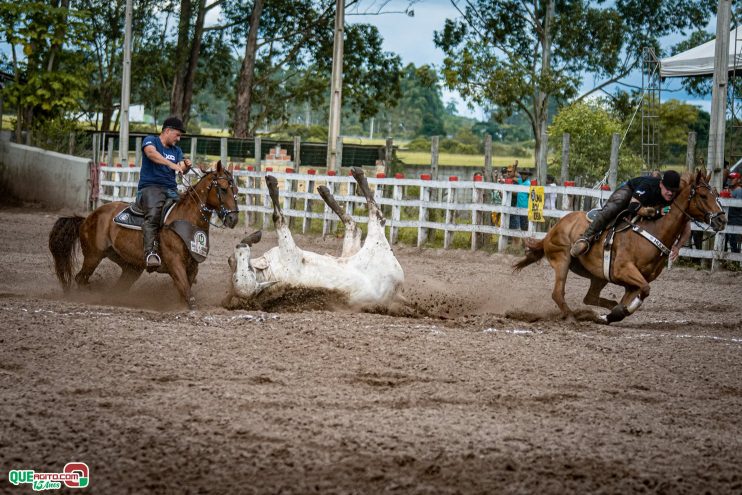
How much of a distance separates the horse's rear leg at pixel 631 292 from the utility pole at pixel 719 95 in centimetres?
721

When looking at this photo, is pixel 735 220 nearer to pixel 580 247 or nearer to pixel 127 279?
pixel 580 247

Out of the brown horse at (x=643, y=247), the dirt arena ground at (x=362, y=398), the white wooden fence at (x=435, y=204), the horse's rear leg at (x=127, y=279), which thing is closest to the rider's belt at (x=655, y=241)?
the brown horse at (x=643, y=247)

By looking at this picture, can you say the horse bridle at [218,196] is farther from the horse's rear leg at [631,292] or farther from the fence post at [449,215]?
the fence post at [449,215]

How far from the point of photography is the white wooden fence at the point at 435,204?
1691 centimetres

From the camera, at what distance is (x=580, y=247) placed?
998cm

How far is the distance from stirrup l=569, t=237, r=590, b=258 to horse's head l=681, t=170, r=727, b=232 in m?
1.14

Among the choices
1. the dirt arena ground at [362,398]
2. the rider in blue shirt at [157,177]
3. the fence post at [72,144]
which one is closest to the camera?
the dirt arena ground at [362,398]

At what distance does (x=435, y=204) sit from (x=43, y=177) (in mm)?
14514

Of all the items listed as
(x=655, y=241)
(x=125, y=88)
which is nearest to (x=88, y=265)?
(x=655, y=241)

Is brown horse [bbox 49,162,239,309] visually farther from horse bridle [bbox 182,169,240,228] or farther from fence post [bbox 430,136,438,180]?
fence post [bbox 430,136,438,180]

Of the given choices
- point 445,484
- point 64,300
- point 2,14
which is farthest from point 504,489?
point 2,14

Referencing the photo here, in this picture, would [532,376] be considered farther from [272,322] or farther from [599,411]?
[272,322]

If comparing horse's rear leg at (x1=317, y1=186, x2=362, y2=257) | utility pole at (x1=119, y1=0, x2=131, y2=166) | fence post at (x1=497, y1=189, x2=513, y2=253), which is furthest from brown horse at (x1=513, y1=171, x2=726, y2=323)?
utility pole at (x1=119, y1=0, x2=131, y2=166)

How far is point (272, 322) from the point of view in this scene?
29.1 feet
